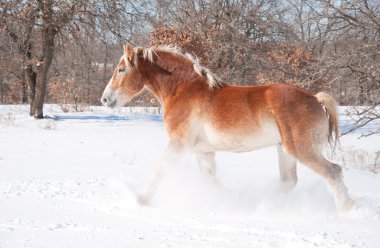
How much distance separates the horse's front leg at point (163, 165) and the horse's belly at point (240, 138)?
0.34 meters

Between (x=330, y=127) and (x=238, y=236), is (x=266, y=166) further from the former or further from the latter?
(x=238, y=236)

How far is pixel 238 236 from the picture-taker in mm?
4027

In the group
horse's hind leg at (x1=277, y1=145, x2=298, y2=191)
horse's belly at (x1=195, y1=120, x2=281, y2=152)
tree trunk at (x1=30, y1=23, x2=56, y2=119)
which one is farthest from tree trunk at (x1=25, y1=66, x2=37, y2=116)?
horse's hind leg at (x1=277, y1=145, x2=298, y2=191)

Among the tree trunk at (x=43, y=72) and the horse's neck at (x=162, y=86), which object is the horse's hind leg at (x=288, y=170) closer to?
the horse's neck at (x=162, y=86)

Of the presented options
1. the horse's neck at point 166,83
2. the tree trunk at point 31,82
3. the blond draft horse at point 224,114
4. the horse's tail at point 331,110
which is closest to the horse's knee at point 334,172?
the blond draft horse at point 224,114

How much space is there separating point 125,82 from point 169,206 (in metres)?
1.81

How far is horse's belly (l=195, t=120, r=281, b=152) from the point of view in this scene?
203 inches

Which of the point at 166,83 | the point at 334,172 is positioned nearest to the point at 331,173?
the point at 334,172

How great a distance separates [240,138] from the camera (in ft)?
17.2

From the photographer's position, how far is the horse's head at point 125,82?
5.95 m

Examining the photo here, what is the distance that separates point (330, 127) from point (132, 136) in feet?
27.7

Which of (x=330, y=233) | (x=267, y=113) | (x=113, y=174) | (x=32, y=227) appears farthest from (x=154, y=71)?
(x=330, y=233)

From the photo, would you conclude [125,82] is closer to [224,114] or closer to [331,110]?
[224,114]

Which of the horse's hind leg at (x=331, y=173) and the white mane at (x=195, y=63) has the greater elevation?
the white mane at (x=195, y=63)
